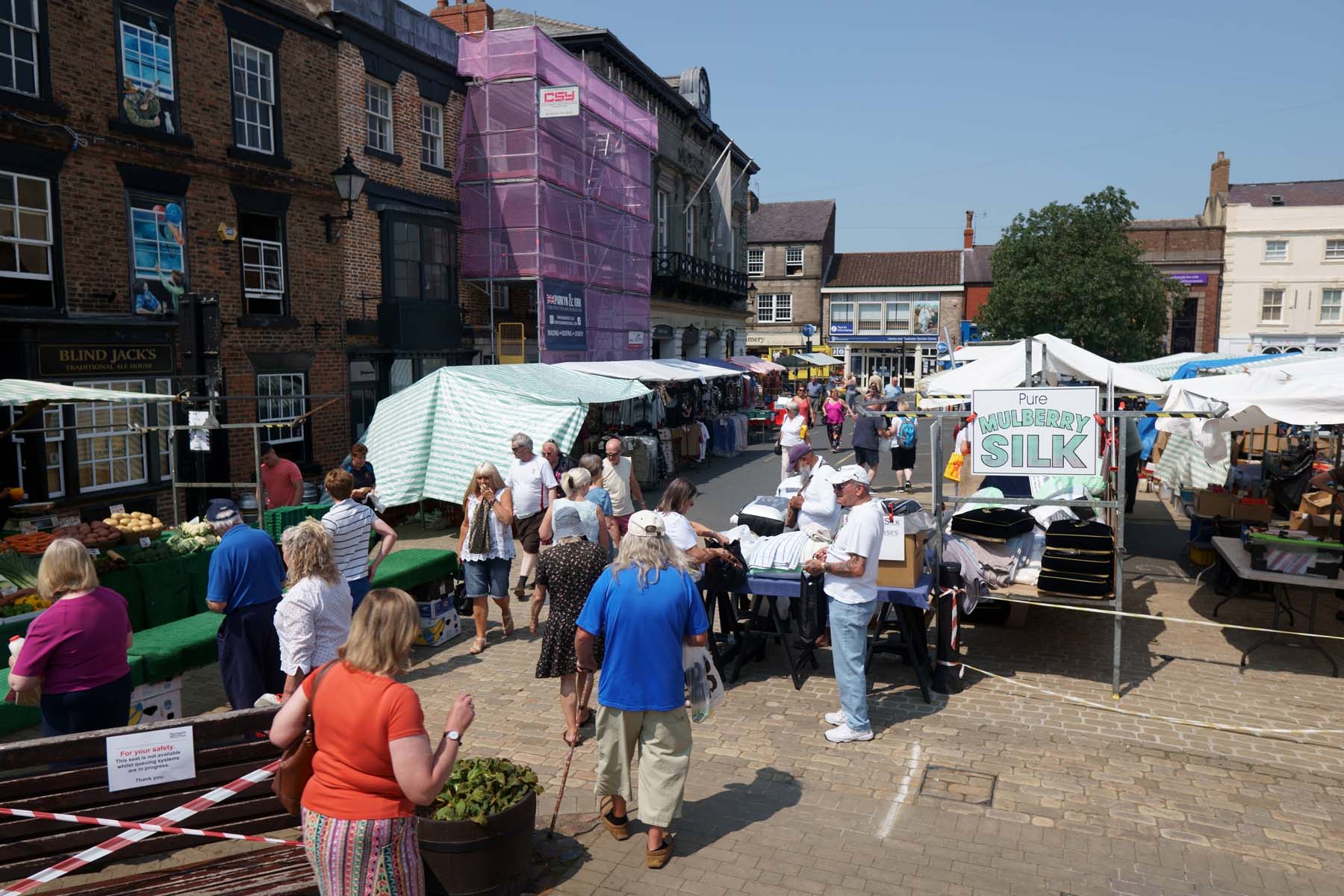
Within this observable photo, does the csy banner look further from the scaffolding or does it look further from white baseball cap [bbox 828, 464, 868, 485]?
white baseball cap [bbox 828, 464, 868, 485]

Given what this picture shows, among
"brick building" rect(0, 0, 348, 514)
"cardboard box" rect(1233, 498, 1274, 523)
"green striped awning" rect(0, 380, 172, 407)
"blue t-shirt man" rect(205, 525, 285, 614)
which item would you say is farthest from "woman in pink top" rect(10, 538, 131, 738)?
"cardboard box" rect(1233, 498, 1274, 523)

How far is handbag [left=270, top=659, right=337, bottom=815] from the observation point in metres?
3.45

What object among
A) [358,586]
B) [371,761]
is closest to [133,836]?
[371,761]

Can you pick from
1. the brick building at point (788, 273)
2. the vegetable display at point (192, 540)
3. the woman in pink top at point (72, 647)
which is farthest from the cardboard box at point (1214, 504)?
the brick building at point (788, 273)

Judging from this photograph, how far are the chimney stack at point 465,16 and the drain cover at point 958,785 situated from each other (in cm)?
2178

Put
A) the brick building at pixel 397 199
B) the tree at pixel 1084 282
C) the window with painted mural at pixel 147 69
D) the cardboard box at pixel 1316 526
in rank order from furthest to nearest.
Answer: the tree at pixel 1084 282 → the brick building at pixel 397 199 → the window with painted mural at pixel 147 69 → the cardboard box at pixel 1316 526

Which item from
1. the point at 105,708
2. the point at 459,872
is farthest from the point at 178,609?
the point at 459,872

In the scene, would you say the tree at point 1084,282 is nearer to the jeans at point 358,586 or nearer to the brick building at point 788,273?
the brick building at point 788,273

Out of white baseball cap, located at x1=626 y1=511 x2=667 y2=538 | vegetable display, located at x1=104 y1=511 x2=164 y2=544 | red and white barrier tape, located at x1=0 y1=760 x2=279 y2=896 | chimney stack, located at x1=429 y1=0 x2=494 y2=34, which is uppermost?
chimney stack, located at x1=429 y1=0 x2=494 y2=34

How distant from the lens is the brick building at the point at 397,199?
1767 cm

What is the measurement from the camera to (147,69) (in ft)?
44.3

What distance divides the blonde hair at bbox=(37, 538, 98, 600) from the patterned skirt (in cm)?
234

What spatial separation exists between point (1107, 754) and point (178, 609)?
8235 millimetres

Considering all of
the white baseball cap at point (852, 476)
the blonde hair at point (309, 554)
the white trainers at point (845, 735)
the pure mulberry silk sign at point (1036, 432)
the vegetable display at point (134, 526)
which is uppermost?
the pure mulberry silk sign at point (1036, 432)
